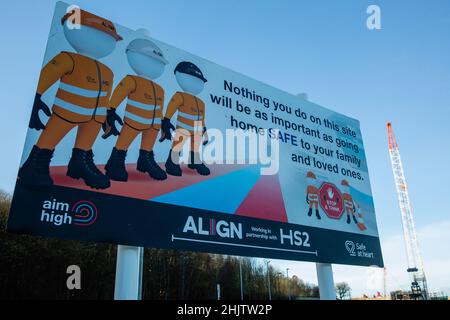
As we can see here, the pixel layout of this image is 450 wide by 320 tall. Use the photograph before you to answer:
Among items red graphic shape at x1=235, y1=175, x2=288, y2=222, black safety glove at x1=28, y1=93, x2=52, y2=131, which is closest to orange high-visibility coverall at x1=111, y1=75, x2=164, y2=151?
black safety glove at x1=28, y1=93, x2=52, y2=131

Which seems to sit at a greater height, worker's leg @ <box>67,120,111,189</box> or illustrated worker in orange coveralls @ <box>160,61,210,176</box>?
illustrated worker in orange coveralls @ <box>160,61,210,176</box>

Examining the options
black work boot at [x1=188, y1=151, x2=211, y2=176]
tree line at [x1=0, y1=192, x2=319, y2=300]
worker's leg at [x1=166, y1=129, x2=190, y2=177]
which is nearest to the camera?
worker's leg at [x1=166, y1=129, x2=190, y2=177]

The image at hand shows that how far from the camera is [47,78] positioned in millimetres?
3975

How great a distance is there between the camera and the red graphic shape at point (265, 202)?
5.02m

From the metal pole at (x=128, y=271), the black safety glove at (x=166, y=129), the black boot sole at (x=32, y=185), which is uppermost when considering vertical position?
the black safety glove at (x=166, y=129)

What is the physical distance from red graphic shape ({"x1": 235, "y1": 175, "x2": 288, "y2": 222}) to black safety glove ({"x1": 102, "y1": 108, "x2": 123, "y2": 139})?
5.86ft

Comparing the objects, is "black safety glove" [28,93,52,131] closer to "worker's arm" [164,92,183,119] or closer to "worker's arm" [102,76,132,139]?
"worker's arm" [102,76,132,139]

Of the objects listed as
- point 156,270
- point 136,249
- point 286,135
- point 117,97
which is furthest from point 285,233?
point 156,270

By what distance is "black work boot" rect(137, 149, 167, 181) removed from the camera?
4320 millimetres

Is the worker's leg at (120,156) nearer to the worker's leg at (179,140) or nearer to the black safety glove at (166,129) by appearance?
the black safety glove at (166,129)

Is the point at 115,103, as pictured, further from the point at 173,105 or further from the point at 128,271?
the point at 128,271

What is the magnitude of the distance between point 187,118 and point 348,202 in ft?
10.4

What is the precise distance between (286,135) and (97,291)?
683 inches

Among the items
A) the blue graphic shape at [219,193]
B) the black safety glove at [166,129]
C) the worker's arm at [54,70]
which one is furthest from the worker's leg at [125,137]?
the worker's arm at [54,70]
